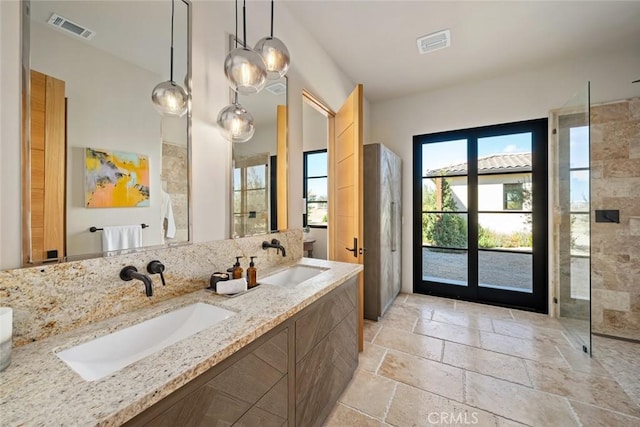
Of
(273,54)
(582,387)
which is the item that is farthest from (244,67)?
(582,387)

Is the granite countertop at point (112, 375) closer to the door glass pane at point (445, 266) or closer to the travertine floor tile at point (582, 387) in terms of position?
the travertine floor tile at point (582, 387)

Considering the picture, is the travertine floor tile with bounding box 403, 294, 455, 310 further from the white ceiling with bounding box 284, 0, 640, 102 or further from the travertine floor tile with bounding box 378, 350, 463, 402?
the white ceiling with bounding box 284, 0, 640, 102

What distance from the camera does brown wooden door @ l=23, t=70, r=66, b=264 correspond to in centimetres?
91

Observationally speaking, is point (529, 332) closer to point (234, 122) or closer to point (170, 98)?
point (234, 122)

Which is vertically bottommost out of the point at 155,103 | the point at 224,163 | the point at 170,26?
the point at 224,163

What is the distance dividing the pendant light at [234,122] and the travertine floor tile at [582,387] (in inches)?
111

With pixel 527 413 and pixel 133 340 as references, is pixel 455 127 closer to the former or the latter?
pixel 527 413

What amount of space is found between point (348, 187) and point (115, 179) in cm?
186

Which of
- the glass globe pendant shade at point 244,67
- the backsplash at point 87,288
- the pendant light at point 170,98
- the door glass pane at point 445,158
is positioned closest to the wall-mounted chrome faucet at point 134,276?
the backsplash at point 87,288

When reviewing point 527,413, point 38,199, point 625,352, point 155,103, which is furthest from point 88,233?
point 625,352

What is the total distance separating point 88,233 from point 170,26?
1.13 m

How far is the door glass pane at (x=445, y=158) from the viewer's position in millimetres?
3604

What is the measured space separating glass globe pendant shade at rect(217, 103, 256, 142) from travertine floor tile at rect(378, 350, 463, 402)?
7.01 feet

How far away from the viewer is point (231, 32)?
1.63 meters
